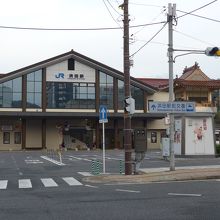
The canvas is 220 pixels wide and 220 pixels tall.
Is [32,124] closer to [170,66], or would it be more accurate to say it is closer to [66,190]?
[170,66]

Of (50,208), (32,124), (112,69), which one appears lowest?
(50,208)

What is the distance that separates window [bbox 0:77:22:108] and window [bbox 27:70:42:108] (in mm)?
1108

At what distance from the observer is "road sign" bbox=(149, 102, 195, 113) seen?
2253cm

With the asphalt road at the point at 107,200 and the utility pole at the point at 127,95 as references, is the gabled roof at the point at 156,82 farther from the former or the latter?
the asphalt road at the point at 107,200

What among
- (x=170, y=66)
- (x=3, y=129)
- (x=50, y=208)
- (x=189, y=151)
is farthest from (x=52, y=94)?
(x=50, y=208)

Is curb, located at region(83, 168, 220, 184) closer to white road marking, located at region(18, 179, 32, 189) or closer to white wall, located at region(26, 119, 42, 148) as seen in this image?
white road marking, located at region(18, 179, 32, 189)

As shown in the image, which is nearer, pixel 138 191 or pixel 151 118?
pixel 138 191

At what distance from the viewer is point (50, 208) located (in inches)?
486

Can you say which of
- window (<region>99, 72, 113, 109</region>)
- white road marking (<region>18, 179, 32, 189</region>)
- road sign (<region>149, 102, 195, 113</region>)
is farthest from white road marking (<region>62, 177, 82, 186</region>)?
window (<region>99, 72, 113, 109</region>)

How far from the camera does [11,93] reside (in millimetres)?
62094

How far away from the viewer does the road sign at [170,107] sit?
73.9 ft

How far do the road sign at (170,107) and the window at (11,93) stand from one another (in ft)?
136

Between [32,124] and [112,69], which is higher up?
[112,69]

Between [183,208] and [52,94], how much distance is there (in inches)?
2067
